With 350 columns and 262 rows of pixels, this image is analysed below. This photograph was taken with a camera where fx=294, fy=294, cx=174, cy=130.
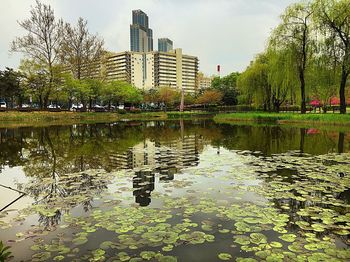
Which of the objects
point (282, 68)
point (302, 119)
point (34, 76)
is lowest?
point (302, 119)

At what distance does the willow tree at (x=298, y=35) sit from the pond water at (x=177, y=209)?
2198 cm

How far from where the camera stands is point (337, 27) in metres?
26.6

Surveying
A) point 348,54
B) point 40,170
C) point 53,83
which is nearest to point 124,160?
point 40,170

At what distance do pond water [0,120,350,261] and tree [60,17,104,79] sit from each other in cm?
3301

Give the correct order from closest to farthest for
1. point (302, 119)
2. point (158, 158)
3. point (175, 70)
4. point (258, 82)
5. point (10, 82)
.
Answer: point (158, 158) → point (302, 119) → point (258, 82) → point (10, 82) → point (175, 70)

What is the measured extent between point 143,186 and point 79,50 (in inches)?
1495

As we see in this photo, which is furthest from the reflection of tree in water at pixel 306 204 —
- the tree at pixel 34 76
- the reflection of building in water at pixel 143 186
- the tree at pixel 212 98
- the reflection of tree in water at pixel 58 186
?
the tree at pixel 212 98

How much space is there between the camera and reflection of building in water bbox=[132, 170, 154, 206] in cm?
615

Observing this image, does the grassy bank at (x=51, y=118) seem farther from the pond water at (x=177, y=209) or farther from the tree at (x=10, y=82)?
the pond water at (x=177, y=209)

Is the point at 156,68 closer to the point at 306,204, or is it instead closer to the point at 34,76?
the point at 34,76

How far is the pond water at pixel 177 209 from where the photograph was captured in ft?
13.1

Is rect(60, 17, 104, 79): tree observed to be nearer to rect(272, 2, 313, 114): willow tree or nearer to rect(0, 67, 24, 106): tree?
rect(0, 67, 24, 106): tree

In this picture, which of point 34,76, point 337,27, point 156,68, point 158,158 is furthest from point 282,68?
point 156,68

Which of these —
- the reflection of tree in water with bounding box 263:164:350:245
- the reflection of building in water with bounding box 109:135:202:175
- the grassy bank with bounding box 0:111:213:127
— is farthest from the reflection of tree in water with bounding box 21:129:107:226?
the grassy bank with bounding box 0:111:213:127
